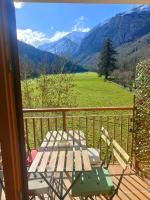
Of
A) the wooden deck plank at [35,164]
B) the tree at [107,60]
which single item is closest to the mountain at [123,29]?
the tree at [107,60]

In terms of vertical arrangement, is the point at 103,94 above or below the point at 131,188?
below

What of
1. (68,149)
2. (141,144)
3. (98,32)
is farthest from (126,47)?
(68,149)

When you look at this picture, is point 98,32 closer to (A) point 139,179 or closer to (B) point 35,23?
(B) point 35,23

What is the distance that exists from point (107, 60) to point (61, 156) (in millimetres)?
9012

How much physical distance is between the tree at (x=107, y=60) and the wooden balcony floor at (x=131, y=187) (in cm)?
690

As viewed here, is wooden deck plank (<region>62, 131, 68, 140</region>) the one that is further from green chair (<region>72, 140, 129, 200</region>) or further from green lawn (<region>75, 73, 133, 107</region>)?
green lawn (<region>75, 73, 133, 107</region>)

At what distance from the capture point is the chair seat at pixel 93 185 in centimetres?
241

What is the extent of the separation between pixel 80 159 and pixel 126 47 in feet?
34.7

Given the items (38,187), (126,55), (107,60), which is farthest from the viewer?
(107,60)

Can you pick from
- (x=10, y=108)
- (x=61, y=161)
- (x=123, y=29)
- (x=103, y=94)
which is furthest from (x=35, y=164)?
(x=123, y=29)

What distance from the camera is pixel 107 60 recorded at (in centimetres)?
1112

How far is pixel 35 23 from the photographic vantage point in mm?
11703

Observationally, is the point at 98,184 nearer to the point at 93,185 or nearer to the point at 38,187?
the point at 93,185

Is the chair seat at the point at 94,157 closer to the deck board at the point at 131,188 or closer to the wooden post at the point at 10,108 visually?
the deck board at the point at 131,188
